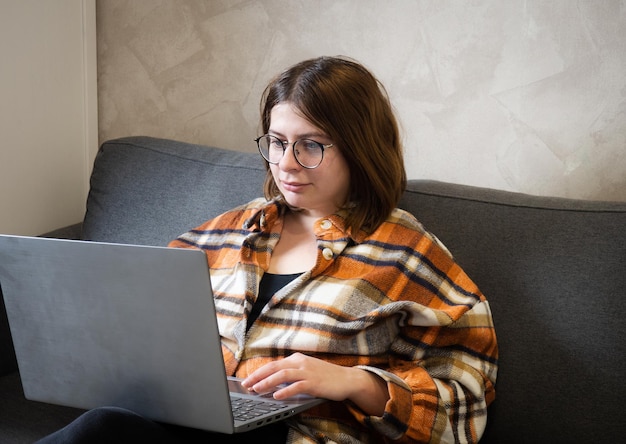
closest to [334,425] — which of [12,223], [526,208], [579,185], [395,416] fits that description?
[395,416]

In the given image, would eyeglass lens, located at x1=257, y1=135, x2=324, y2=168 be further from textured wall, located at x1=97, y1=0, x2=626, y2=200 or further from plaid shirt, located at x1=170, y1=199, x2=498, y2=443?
textured wall, located at x1=97, y1=0, x2=626, y2=200

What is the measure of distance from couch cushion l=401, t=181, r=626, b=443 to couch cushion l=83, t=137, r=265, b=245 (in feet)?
1.75

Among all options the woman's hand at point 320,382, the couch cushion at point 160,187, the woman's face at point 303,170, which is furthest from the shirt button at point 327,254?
the couch cushion at point 160,187

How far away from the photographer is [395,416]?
1272 millimetres

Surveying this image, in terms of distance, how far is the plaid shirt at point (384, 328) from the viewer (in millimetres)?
1329

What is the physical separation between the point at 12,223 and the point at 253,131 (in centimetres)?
67

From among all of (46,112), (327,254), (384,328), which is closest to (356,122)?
(327,254)

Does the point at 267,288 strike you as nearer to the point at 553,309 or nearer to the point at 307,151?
the point at 307,151

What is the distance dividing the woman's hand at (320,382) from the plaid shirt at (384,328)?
26 millimetres

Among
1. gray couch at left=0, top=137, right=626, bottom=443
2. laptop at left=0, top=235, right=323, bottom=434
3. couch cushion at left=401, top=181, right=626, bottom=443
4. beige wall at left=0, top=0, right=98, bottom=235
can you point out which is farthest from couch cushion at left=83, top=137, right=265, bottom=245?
laptop at left=0, top=235, right=323, bottom=434

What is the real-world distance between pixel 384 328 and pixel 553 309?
12.4 inches

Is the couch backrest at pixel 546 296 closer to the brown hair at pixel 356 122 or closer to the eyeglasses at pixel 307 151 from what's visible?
the brown hair at pixel 356 122

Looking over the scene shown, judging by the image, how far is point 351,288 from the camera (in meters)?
1.41

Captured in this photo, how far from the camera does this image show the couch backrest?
55.8 inches
